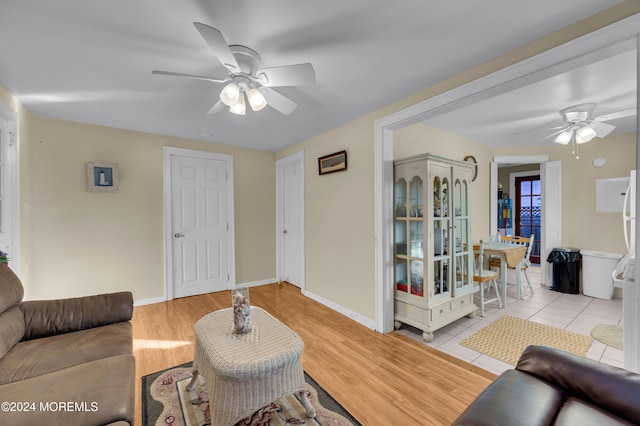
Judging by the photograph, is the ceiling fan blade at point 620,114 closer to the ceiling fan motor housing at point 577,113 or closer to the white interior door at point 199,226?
the ceiling fan motor housing at point 577,113

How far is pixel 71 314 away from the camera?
1.79 m

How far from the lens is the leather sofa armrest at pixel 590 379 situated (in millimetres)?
965

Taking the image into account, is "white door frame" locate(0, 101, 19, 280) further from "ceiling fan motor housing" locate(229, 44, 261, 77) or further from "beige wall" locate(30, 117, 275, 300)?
"ceiling fan motor housing" locate(229, 44, 261, 77)

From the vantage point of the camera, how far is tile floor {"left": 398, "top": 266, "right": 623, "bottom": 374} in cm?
229

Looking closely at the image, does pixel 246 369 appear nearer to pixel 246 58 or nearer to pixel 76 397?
pixel 76 397

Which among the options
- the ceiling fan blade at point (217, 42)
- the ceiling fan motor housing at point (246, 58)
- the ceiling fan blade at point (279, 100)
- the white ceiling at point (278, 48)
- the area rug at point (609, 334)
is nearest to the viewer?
the ceiling fan blade at point (217, 42)

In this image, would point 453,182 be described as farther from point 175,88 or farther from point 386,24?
point 175,88

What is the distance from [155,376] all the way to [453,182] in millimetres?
3165

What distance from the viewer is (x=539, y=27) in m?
1.54

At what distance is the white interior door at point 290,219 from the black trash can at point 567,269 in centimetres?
399

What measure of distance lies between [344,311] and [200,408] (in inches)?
72.4

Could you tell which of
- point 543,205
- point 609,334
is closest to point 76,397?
point 609,334

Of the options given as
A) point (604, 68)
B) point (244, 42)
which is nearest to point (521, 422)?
point (244, 42)

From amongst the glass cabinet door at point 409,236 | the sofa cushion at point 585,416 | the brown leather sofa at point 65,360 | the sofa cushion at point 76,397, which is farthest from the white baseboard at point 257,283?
the sofa cushion at point 585,416
